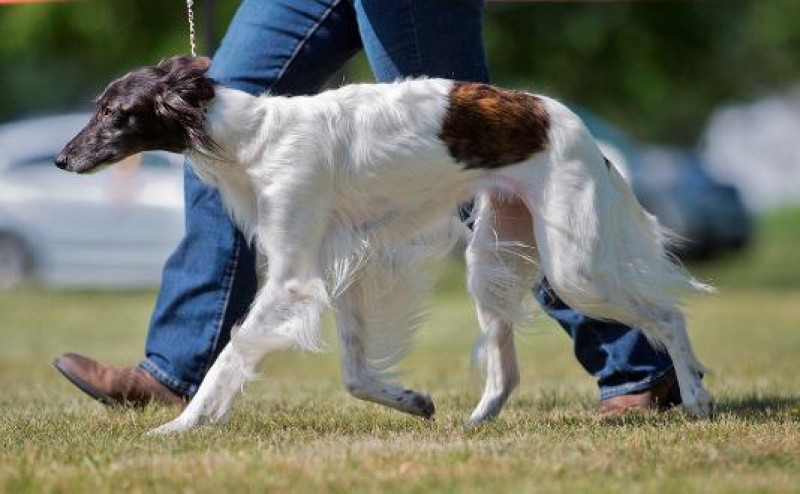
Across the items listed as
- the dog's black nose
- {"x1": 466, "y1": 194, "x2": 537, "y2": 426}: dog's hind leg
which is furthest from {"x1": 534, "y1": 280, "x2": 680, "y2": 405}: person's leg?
the dog's black nose

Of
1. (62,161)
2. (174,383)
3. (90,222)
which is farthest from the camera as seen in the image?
(90,222)

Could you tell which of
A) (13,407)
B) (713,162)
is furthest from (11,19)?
(713,162)

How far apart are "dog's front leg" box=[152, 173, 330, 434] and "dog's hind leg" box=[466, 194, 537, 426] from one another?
0.74 m

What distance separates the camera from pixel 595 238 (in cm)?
537

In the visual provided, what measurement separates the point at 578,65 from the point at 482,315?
1523 cm

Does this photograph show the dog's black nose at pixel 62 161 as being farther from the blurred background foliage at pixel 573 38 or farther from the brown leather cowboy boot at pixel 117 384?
the blurred background foliage at pixel 573 38

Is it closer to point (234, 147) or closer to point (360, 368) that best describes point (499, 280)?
point (360, 368)

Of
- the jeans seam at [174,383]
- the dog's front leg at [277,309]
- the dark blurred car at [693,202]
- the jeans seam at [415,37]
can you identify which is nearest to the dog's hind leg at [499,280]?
the jeans seam at [415,37]

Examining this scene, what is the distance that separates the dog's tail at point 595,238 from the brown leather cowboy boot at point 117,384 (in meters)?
1.79

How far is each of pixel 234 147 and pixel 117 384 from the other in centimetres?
151

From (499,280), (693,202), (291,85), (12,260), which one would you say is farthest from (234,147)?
(693,202)

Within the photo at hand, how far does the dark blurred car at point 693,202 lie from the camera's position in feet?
74.6

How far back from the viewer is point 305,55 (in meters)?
5.77

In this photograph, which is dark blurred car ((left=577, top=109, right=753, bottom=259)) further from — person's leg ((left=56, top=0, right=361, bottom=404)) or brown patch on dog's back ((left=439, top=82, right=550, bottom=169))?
brown patch on dog's back ((left=439, top=82, right=550, bottom=169))
